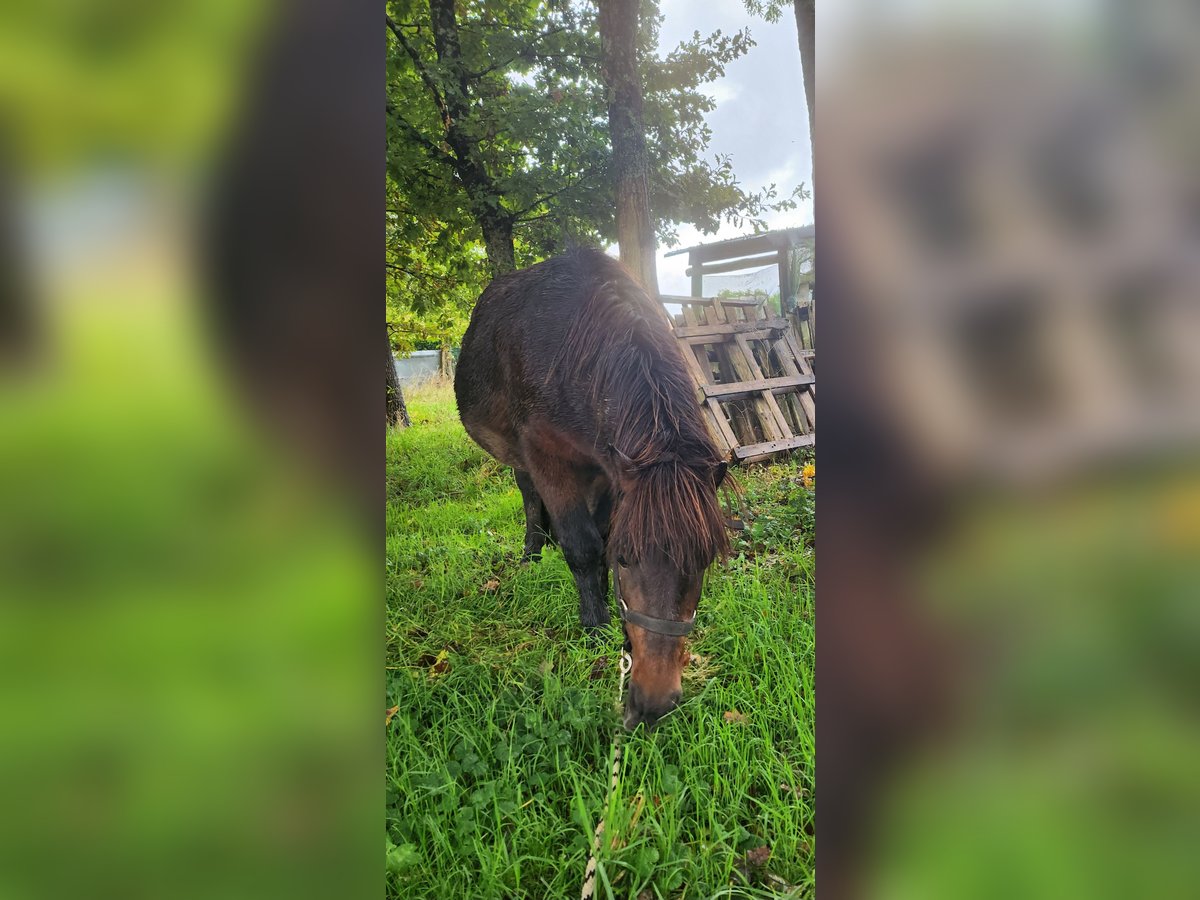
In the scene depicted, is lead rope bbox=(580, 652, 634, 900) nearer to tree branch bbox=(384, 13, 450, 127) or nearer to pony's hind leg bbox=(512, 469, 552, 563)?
pony's hind leg bbox=(512, 469, 552, 563)

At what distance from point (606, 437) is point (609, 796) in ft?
3.37

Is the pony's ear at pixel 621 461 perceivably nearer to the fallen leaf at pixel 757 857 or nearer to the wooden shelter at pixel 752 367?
the wooden shelter at pixel 752 367

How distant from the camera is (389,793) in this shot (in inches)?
45.9

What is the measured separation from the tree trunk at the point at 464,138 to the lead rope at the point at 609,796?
57.5 inches

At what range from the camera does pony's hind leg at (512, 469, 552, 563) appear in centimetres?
251

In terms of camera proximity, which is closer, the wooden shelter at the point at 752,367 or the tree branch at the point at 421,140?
the tree branch at the point at 421,140

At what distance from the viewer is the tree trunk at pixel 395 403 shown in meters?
1.73

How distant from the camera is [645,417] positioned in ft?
5.25

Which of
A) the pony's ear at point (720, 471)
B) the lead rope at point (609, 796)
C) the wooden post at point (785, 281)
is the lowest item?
the lead rope at point (609, 796)
